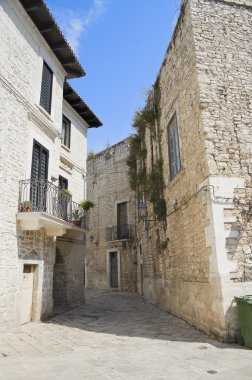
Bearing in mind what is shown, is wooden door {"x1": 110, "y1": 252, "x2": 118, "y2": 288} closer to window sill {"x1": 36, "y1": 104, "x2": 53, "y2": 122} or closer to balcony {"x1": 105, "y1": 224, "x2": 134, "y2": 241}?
balcony {"x1": 105, "y1": 224, "x2": 134, "y2": 241}

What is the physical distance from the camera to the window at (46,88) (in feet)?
31.9

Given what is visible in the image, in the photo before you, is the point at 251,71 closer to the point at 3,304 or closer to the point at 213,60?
the point at 213,60

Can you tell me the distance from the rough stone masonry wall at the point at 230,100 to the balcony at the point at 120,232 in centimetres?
1226

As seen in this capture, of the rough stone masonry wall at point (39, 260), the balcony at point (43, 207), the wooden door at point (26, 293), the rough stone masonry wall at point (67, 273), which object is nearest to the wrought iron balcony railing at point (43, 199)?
the balcony at point (43, 207)

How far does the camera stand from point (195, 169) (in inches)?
296

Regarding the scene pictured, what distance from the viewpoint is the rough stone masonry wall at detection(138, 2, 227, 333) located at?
6973 millimetres

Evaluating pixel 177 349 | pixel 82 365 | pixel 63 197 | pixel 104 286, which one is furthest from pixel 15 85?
pixel 104 286

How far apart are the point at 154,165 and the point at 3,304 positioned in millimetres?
7178

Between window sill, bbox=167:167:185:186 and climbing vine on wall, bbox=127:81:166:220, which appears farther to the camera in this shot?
climbing vine on wall, bbox=127:81:166:220

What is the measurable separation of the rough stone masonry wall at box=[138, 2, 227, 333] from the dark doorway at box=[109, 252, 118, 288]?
26.6ft

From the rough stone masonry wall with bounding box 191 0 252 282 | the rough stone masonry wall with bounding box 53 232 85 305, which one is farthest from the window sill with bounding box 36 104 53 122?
the rough stone masonry wall with bounding box 191 0 252 282

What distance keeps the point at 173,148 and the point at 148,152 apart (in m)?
3.67

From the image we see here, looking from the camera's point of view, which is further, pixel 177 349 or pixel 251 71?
pixel 251 71

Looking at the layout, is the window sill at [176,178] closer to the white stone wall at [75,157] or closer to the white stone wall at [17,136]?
the white stone wall at [17,136]
